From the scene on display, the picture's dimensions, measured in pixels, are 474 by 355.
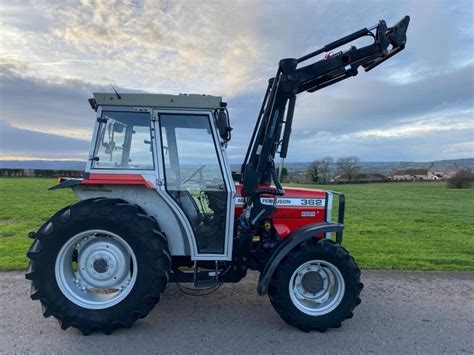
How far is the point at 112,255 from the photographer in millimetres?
4086

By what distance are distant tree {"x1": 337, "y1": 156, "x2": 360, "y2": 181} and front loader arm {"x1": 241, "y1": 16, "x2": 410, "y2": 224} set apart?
35.4 m

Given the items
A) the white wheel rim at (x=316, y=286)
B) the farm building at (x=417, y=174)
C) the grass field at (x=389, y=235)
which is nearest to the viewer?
the white wheel rim at (x=316, y=286)

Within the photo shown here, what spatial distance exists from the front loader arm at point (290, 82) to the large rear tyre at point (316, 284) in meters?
0.73

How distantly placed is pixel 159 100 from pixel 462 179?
3647 cm

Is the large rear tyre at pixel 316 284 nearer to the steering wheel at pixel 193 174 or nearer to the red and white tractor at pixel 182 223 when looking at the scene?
the red and white tractor at pixel 182 223

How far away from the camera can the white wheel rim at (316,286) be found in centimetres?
408

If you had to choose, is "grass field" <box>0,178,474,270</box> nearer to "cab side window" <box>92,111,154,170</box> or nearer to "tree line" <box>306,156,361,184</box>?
"cab side window" <box>92,111,154,170</box>

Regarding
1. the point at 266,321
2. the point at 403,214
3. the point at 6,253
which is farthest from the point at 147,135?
the point at 403,214

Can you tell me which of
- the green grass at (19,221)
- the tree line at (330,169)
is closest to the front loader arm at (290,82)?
the green grass at (19,221)

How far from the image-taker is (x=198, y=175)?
13.8ft

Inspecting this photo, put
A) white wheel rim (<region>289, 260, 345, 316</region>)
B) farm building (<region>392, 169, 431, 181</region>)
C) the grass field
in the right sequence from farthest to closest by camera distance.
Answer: farm building (<region>392, 169, 431, 181</region>), the grass field, white wheel rim (<region>289, 260, 345, 316</region>)

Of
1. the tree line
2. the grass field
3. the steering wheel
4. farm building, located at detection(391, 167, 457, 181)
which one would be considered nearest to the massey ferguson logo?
the steering wheel

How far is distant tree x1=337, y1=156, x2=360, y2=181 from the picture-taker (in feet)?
127

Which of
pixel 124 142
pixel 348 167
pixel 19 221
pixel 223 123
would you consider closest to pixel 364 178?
pixel 348 167
